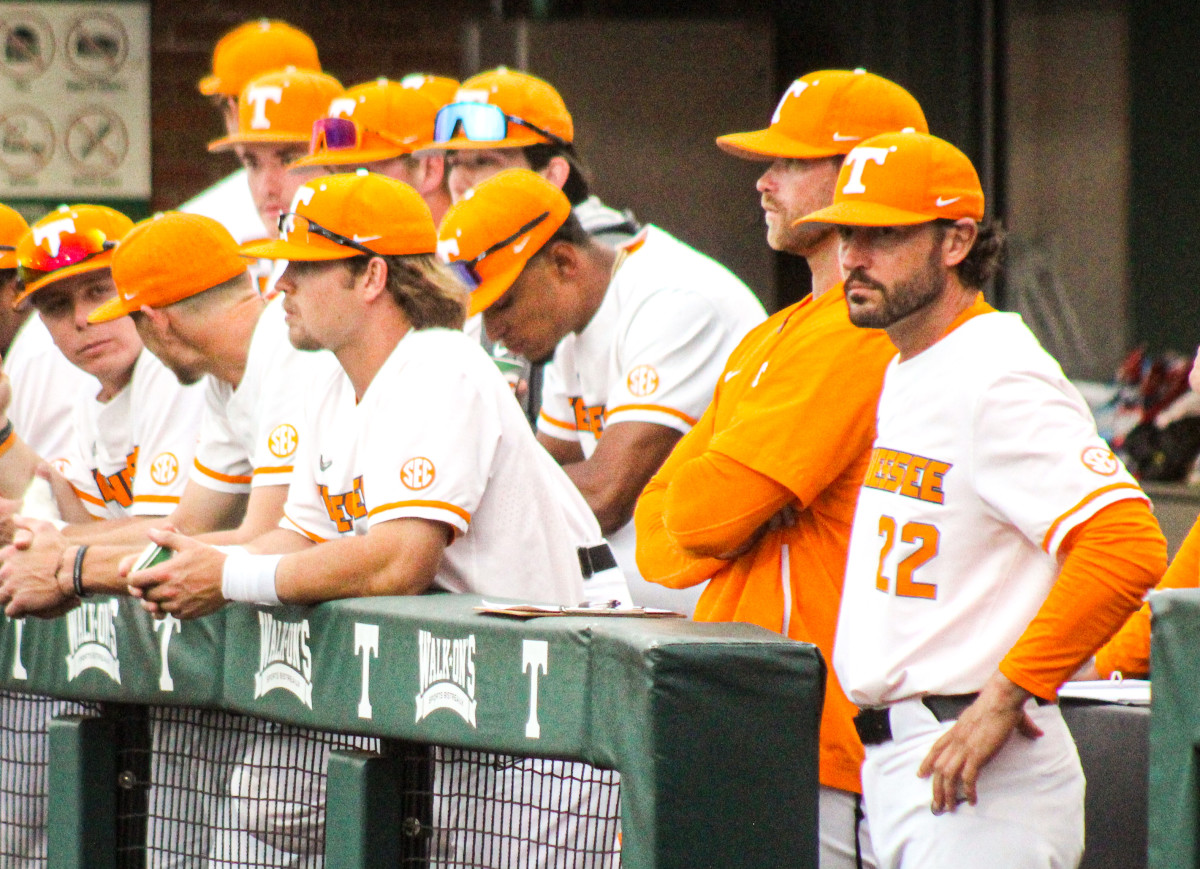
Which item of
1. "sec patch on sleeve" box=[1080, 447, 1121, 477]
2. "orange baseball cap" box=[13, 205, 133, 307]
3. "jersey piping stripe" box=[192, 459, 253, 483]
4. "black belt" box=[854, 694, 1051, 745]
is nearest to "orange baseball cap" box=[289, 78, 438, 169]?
"orange baseball cap" box=[13, 205, 133, 307]

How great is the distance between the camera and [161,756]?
Result: 3.36m

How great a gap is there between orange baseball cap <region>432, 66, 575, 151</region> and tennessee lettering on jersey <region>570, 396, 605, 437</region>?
734mm

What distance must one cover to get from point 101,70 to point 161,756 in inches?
221

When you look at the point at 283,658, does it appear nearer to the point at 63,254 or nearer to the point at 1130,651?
the point at 1130,651

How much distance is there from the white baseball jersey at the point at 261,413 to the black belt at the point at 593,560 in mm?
641

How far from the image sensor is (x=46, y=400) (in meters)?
5.19

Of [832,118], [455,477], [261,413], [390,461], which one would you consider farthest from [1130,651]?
[261,413]

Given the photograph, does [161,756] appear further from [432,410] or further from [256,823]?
[432,410]

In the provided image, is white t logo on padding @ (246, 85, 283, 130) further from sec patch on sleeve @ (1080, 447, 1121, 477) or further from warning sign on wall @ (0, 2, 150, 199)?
sec patch on sleeve @ (1080, 447, 1121, 477)

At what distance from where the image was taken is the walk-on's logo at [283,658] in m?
2.97

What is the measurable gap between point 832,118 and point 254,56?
3650mm

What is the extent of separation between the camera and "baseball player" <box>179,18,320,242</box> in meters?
5.98

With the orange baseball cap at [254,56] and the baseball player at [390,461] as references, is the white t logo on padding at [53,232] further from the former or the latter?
the orange baseball cap at [254,56]

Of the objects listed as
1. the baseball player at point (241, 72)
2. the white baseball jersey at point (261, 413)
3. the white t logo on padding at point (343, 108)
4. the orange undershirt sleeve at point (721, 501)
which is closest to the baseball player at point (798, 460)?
the orange undershirt sleeve at point (721, 501)
